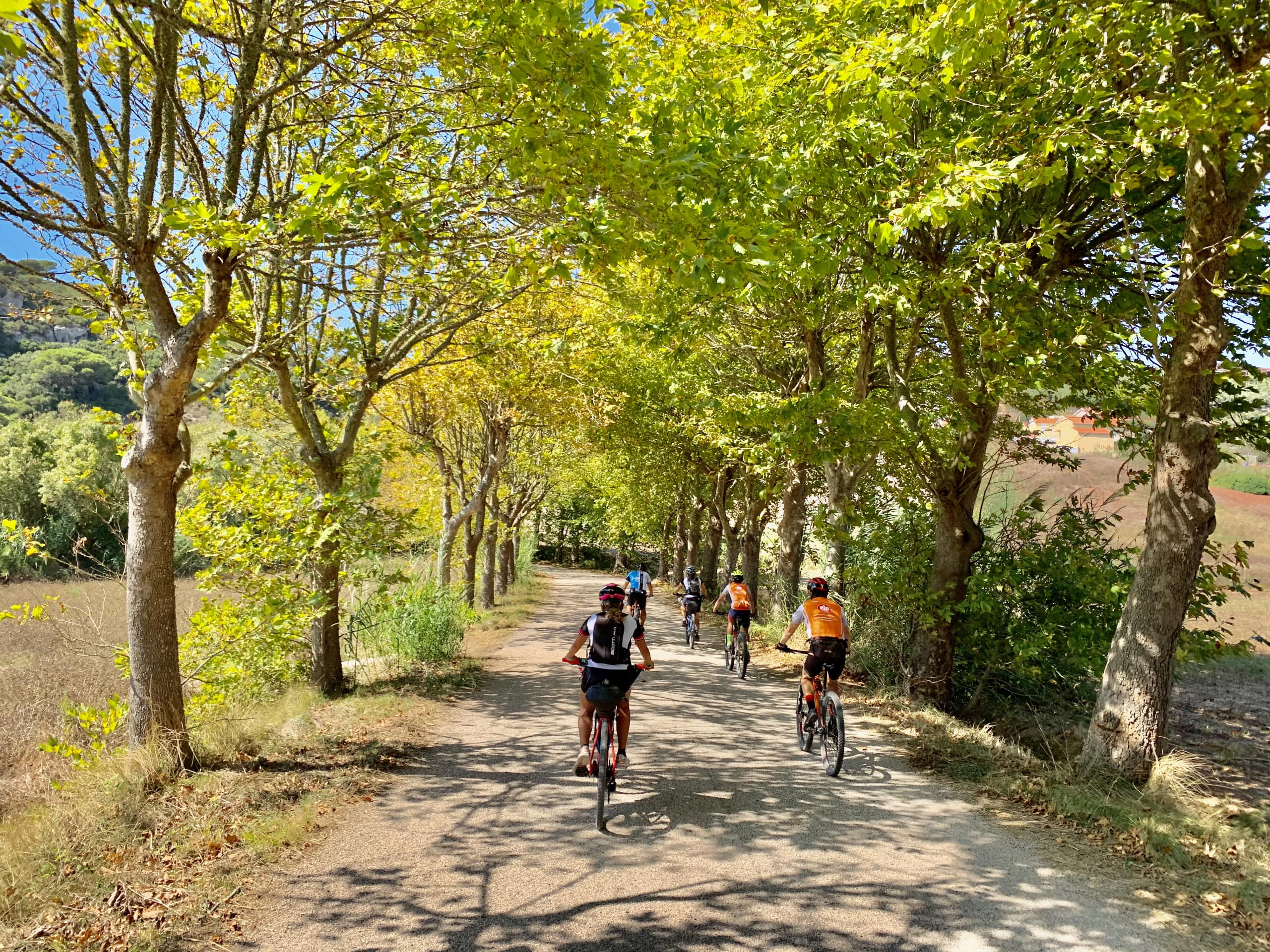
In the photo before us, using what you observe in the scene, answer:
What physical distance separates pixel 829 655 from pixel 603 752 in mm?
2918

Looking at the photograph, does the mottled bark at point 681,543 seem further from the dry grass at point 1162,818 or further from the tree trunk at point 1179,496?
the tree trunk at point 1179,496

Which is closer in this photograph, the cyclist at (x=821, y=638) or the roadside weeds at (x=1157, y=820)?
the roadside weeds at (x=1157, y=820)

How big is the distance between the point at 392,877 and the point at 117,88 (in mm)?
6761

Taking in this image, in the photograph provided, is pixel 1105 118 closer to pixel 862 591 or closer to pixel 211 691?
pixel 862 591

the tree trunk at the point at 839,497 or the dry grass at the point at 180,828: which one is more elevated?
the tree trunk at the point at 839,497

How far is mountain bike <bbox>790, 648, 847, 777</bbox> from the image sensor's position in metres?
7.20

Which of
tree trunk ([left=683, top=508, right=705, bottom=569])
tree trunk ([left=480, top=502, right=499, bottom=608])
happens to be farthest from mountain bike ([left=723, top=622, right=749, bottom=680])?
tree trunk ([left=683, top=508, right=705, bottom=569])

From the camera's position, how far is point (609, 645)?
622 centimetres

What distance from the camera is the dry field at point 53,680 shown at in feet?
22.4

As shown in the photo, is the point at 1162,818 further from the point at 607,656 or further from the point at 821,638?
the point at 607,656

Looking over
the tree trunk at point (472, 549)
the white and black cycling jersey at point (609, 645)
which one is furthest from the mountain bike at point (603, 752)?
the tree trunk at point (472, 549)

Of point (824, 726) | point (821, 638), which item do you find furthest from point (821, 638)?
point (824, 726)

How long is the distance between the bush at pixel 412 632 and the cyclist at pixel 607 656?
6200 mm

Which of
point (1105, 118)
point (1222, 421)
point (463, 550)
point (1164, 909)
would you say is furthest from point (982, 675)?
point (463, 550)
